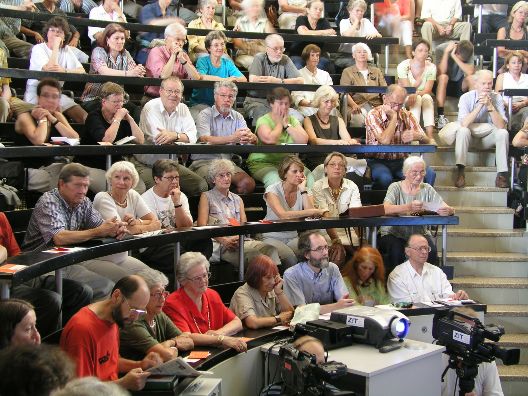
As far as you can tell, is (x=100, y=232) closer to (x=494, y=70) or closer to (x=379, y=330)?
(x=379, y=330)

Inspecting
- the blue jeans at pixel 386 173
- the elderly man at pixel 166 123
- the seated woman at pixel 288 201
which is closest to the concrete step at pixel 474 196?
the blue jeans at pixel 386 173

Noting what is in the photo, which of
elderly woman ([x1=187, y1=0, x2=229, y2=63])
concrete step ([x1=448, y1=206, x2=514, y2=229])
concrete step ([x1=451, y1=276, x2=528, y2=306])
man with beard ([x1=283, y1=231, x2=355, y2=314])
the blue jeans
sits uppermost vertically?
elderly woman ([x1=187, y1=0, x2=229, y2=63])

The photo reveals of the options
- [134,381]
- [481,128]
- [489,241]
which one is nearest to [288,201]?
[489,241]

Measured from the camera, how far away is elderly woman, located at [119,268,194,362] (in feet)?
14.3

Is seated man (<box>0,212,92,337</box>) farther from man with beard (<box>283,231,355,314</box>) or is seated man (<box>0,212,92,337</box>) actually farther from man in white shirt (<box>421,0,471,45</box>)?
man in white shirt (<box>421,0,471,45</box>)

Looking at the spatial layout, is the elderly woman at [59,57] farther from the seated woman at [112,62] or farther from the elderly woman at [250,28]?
the elderly woman at [250,28]

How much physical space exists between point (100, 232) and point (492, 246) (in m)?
3.86

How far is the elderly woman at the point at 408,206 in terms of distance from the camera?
21.3ft

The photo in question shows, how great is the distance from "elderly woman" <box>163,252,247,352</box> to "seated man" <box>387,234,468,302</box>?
1.50 meters

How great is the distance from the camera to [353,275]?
611 cm

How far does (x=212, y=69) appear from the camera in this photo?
7996 millimetres

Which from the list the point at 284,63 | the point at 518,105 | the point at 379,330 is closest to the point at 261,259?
the point at 379,330

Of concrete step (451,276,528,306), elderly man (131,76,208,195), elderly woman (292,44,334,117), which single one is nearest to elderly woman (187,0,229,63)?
elderly woman (292,44,334,117)

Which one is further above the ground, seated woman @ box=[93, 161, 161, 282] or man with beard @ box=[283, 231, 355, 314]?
seated woman @ box=[93, 161, 161, 282]
